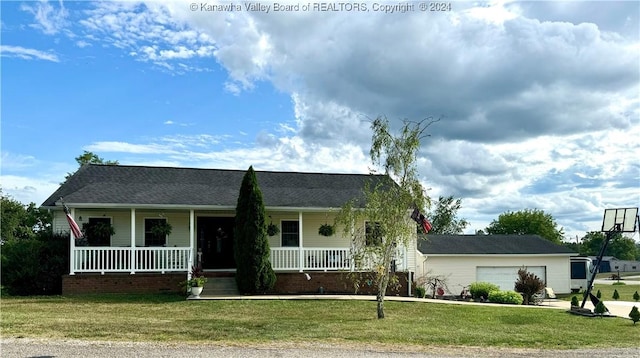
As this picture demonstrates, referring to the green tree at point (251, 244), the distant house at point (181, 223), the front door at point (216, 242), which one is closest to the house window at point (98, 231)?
the distant house at point (181, 223)

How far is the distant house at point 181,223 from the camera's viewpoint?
1902cm

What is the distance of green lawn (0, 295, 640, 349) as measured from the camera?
457 inches

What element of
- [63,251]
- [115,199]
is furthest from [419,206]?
[63,251]

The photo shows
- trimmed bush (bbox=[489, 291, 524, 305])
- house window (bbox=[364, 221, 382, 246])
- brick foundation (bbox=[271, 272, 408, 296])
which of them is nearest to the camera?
house window (bbox=[364, 221, 382, 246])

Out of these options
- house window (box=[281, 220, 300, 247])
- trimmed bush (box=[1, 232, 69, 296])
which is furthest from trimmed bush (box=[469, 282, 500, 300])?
trimmed bush (box=[1, 232, 69, 296])

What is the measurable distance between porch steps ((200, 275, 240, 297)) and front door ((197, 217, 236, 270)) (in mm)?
2399

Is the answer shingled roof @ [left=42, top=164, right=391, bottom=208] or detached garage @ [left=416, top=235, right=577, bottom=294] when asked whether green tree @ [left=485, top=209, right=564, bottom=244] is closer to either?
detached garage @ [left=416, top=235, right=577, bottom=294]

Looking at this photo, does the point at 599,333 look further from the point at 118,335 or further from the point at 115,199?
the point at 115,199

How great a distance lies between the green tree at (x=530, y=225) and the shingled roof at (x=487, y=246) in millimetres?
22346

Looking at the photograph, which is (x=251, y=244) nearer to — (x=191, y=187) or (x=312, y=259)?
(x=312, y=259)

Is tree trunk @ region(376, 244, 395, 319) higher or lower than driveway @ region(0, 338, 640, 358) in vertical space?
higher

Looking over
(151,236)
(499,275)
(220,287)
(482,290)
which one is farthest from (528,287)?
(151,236)

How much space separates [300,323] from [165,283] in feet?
24.1

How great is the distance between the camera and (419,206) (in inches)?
566
